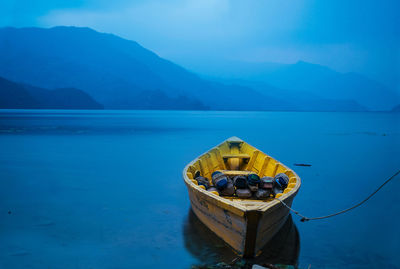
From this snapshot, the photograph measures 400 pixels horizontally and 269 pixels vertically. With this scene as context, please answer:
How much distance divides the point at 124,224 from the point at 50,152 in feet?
59.9

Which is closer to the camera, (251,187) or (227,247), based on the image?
(227,247)

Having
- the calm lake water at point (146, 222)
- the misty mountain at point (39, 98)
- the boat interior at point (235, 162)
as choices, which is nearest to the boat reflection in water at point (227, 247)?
the calm lake water at point (146, 222)

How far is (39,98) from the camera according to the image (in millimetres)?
162250

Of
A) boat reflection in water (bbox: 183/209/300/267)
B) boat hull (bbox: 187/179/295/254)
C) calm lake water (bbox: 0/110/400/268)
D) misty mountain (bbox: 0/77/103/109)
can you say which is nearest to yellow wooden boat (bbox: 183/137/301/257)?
boat hull (bbox: 187/179/295/254)

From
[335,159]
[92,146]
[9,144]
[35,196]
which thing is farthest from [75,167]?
[335,159]

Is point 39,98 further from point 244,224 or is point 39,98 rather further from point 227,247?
point 244,224

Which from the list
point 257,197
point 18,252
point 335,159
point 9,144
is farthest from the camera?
point 9,144

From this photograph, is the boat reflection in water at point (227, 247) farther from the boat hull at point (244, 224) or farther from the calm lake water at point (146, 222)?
the boat hull at point (244, 224)

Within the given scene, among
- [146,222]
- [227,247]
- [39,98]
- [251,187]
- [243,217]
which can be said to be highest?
[39,98]

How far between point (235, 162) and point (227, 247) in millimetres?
5812

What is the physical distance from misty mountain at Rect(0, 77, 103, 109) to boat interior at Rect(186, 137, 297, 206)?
150 metres

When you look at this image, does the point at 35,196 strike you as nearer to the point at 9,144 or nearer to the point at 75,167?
the point at 75,167

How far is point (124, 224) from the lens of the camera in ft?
30.0

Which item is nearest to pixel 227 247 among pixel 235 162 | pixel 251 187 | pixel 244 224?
pixel 244 224
